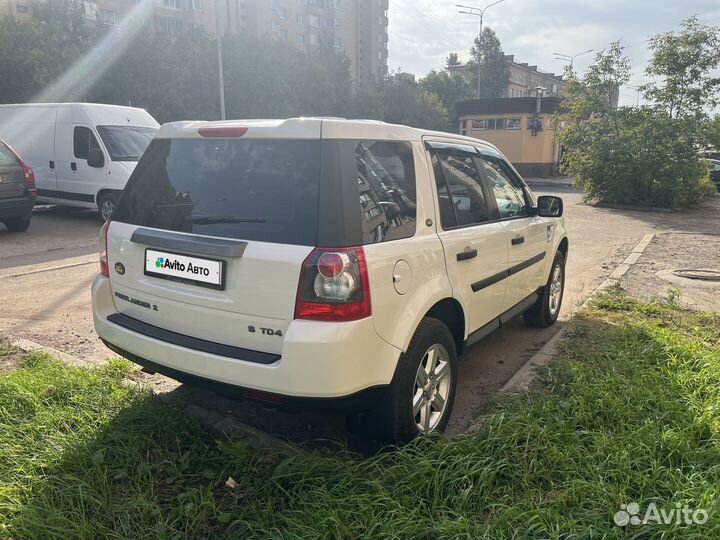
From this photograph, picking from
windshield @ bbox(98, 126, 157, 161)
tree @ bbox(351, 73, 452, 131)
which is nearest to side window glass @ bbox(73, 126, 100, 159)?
windshield @ bbox(98, 126, 157, 161)

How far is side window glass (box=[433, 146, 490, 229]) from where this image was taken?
11.3ft

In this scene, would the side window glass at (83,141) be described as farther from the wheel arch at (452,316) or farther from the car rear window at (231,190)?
→ the wheel arch at (452,316)

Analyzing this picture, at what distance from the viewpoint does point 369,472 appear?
9.18 ft

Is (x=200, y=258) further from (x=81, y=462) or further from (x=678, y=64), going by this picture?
(x=678, y=64)

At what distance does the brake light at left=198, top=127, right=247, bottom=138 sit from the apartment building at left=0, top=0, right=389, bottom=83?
33212 mm

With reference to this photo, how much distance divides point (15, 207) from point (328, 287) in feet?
29.2

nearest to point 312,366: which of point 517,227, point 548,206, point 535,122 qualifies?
point 517,227

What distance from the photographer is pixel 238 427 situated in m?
3.28

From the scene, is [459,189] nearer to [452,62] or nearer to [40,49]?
[40,49]

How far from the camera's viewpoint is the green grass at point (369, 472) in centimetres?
241

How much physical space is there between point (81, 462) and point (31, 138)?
1127cm

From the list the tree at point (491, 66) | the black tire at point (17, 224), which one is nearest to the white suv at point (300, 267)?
the black tire at point (17, 224)
